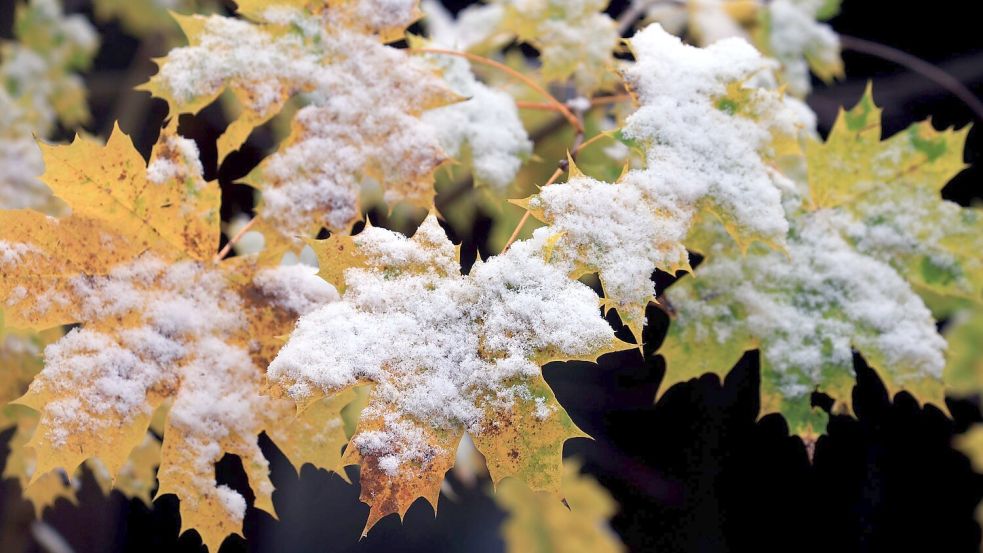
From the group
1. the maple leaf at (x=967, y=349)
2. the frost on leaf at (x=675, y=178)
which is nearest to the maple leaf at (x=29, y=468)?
the frost on leaf at (x=675, y=178)

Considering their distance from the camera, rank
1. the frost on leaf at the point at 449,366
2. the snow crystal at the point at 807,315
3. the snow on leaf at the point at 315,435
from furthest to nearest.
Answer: the snow crystal at the point at 807,315, the snow on leaf at the point at 315,435, the frost on leaf at the point at 449,366

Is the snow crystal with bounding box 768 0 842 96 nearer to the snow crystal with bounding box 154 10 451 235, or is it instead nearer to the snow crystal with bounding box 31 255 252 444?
the snow crystal with bounding box 154 10 451 235

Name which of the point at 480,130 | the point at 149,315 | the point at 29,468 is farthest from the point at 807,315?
the point at 29,468

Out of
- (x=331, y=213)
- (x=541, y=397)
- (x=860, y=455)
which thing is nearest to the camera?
(x=541, y=397)

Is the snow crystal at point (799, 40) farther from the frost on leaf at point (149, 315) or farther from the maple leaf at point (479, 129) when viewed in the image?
the frost on leaf at point (149, 315)

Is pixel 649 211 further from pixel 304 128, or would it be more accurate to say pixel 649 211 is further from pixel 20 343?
pixel 20 343

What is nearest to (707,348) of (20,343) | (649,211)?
(649,211)
